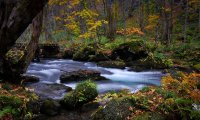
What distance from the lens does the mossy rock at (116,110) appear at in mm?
7199

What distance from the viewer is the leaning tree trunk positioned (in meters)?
5.43

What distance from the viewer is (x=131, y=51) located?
1902 centimetres

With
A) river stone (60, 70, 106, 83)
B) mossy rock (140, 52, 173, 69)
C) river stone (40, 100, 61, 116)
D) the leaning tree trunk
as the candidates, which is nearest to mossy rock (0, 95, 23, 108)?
river stone (40, 100, 61, 116)

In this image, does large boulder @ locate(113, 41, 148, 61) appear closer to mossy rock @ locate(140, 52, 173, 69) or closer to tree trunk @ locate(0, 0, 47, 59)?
mossy rock @ locate(140, 52, 173, 69)

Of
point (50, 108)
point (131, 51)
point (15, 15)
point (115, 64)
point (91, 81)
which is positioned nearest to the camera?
point (15, 15)

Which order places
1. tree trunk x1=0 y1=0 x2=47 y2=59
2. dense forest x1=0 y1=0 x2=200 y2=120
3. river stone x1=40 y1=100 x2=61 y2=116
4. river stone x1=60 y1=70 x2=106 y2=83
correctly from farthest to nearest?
1. river stone x1=60 y1=70 x2=106 y2=83
2. river stone x1=40 y1=100 x2=61 y2=116
3. dense forest x1=0 y1=0 x2=200 y2=120
4. tree trunk x1=0 y1=0 x2=47 y2=59

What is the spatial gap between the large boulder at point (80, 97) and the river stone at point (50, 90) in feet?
3.21

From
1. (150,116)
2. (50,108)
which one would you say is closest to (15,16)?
(150,116)

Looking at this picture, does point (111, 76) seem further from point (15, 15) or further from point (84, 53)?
point (15, 15)

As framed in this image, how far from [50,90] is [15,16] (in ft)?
19.3

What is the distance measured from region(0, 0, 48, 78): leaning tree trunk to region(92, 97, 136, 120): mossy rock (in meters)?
2.96

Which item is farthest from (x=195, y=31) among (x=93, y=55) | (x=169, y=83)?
(x=169, y=83)

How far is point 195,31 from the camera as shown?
105 feet

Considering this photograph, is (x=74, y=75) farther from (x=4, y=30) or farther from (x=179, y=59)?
(x=179, y=59)
